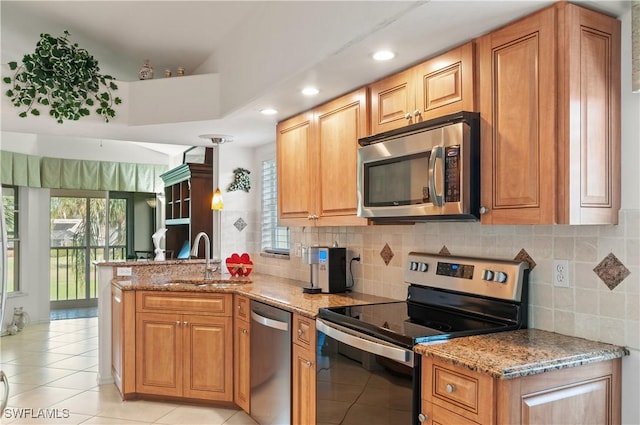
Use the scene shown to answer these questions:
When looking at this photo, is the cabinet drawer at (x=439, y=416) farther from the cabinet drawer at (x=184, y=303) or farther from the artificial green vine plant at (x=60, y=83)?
the artificial green vine plant at (x=60, y=83)

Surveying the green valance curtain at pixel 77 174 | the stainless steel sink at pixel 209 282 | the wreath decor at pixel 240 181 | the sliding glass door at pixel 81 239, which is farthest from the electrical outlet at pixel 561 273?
the sliding glass door at pixel 81 239

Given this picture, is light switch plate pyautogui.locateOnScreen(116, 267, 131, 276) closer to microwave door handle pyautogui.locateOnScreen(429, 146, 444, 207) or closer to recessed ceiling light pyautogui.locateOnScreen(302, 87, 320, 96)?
recessed ceiling light pyautogui.locateOnScreen(302, 87, 320, 96)

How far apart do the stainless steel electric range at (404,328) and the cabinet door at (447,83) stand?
2.39 ft

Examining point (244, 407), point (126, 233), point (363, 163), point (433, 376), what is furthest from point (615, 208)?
point (126, 233)

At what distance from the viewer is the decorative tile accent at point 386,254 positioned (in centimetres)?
306

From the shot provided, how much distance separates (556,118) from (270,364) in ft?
6.99

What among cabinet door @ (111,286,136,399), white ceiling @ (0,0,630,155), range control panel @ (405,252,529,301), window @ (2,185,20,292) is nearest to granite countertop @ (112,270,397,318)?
cabinet door @ (111,286,136,399)

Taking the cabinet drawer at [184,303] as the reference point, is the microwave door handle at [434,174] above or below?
above

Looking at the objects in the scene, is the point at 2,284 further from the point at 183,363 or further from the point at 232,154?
the point at 232,154

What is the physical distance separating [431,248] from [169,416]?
7.17 feet

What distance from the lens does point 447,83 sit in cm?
224

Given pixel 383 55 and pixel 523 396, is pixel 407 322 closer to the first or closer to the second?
pixel 523 396

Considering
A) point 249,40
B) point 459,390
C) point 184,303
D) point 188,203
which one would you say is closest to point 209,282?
point 184,303

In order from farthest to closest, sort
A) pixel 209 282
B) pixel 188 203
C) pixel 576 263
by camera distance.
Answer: pixel 188 203 → pixel 209 282 → pixel 576 263
